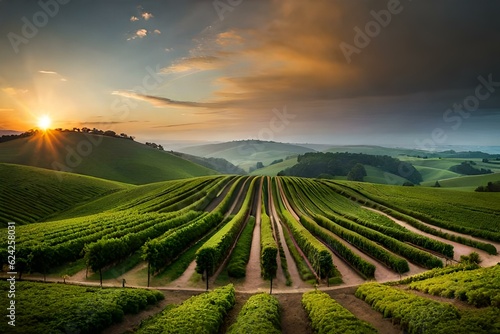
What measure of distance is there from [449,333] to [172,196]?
90383 millimetres

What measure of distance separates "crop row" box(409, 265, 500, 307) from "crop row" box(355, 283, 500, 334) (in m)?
3.66

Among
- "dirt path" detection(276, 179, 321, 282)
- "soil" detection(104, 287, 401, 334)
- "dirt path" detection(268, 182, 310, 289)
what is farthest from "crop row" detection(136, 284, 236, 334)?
"dirt path" detection(276, 179, 321, 282)

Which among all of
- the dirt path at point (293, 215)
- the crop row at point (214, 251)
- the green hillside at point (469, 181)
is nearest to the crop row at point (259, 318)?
the crop row at point (214, 251)

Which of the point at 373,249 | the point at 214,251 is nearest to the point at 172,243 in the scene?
the point at 214,251

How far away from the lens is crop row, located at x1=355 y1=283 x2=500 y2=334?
734 inches

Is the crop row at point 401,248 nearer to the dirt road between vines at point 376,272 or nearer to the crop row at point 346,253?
the dirt road between vines at point 376,272

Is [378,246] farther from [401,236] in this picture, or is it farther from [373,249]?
[401,236]

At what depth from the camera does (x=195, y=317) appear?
2355cm

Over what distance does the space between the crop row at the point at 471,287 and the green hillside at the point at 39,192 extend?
89173 mm

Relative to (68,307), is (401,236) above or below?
below

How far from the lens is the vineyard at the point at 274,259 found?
951 inches

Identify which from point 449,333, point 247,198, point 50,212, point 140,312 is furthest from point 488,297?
point 50,212

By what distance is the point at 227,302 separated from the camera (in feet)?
94.2

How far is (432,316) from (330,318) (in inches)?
274
